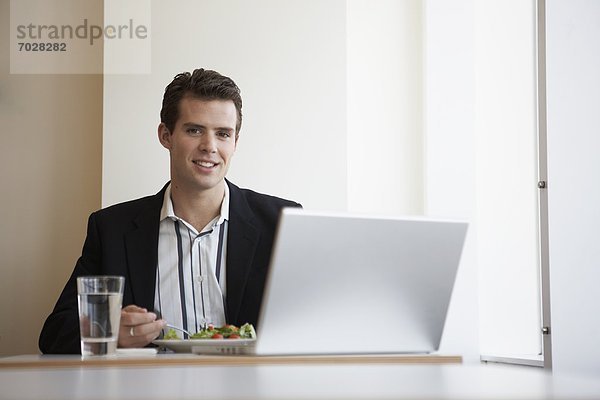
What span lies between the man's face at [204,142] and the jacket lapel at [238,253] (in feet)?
0.51

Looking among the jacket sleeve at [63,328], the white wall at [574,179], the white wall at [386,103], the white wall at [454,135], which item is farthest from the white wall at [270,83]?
the jacket sleeve at [63,328]

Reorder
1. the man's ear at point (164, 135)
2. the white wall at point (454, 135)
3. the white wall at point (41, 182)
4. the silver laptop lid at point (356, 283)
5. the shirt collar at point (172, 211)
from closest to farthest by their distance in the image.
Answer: the silver laptop lid at point (356, 283) < the shirt collar at point (172, 211) < the man's ear at point (164, 135) < the white wall at point (41, 182) < the white wall at point (454, 135)

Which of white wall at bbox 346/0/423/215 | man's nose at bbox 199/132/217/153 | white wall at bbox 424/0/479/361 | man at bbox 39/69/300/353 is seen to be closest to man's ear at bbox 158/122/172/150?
man at bbox 39/69/300/353

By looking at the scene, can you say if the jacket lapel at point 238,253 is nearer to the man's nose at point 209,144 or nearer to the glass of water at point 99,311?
the man's nose at point 209,144

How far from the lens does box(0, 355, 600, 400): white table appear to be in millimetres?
704

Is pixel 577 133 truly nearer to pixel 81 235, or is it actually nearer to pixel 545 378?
pixel 81 235

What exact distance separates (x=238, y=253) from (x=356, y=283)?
111 cm

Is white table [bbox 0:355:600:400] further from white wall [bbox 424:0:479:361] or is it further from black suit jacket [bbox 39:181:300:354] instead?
white wall [bbox 424:0:479:361]

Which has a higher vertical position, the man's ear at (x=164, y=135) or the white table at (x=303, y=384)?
the man's ear at (x=164, y=135)

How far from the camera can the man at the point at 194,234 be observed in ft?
8.06

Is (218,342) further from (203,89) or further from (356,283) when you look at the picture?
(203,89)

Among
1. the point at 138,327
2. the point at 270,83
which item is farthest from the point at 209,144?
the point at 138,327

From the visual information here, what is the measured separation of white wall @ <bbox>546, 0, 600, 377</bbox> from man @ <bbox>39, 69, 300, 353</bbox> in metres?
1.07

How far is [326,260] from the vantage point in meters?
1.39
